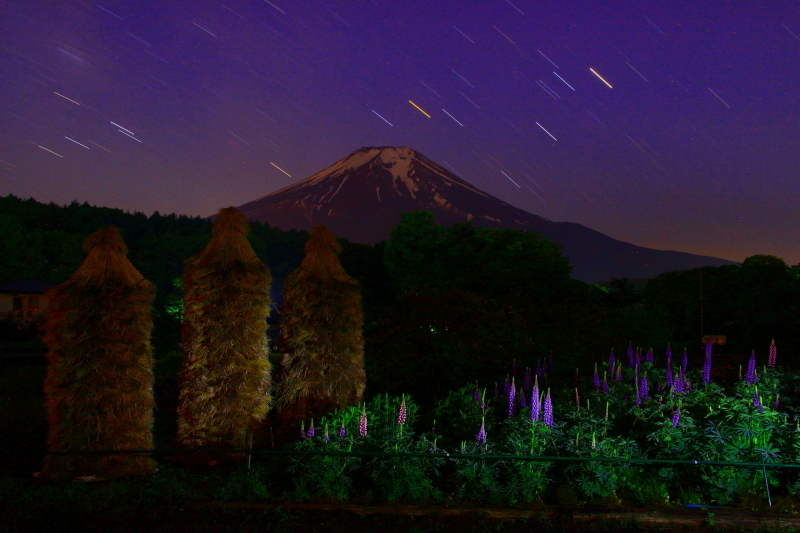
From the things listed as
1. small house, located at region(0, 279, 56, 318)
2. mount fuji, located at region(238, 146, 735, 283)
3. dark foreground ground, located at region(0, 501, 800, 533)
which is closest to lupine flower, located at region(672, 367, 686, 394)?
dark foreground ground, located at region(0, 501, 800, 533)

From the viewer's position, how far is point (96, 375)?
734 centimetres

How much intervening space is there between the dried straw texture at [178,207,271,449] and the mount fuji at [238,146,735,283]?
7152 centimetres

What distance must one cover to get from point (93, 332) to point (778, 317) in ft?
89.2

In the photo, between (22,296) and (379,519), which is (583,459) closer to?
(379,519)

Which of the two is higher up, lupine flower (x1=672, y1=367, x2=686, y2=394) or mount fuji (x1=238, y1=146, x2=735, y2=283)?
mount fuji (x1=238, y1=146, x2=735, y2=283)

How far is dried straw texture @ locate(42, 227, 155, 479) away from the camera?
7.29 m

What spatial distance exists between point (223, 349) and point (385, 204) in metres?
107

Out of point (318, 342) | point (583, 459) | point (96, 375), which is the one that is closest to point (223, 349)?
point (96, 375)

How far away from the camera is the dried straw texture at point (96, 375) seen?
7.29 meters

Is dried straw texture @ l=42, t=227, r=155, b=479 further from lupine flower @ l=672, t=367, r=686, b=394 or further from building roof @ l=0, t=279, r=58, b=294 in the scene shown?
building roof @ l=0, t=279, r=58, b=294

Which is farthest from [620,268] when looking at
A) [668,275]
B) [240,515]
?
[240,515]

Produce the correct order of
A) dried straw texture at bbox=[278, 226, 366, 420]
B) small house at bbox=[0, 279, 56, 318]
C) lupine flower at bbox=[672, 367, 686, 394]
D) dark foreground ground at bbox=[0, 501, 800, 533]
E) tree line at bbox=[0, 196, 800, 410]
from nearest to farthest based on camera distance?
dark foreground ground at bbox=[0, 501, 800, 533], lupine flower at bbox=[672, 367, 686, 394], dried straw texture at bbox=[278, 226, 366, 420], tree line at bbox=[0, 196, 800, 410], small house at bbox=[0, 279, 56, 318]

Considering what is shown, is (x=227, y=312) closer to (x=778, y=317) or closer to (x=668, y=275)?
(x=778, y=317)

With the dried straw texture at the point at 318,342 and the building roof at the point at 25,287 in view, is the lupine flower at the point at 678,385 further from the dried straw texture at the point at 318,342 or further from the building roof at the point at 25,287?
the building roof at the point at 25,287
